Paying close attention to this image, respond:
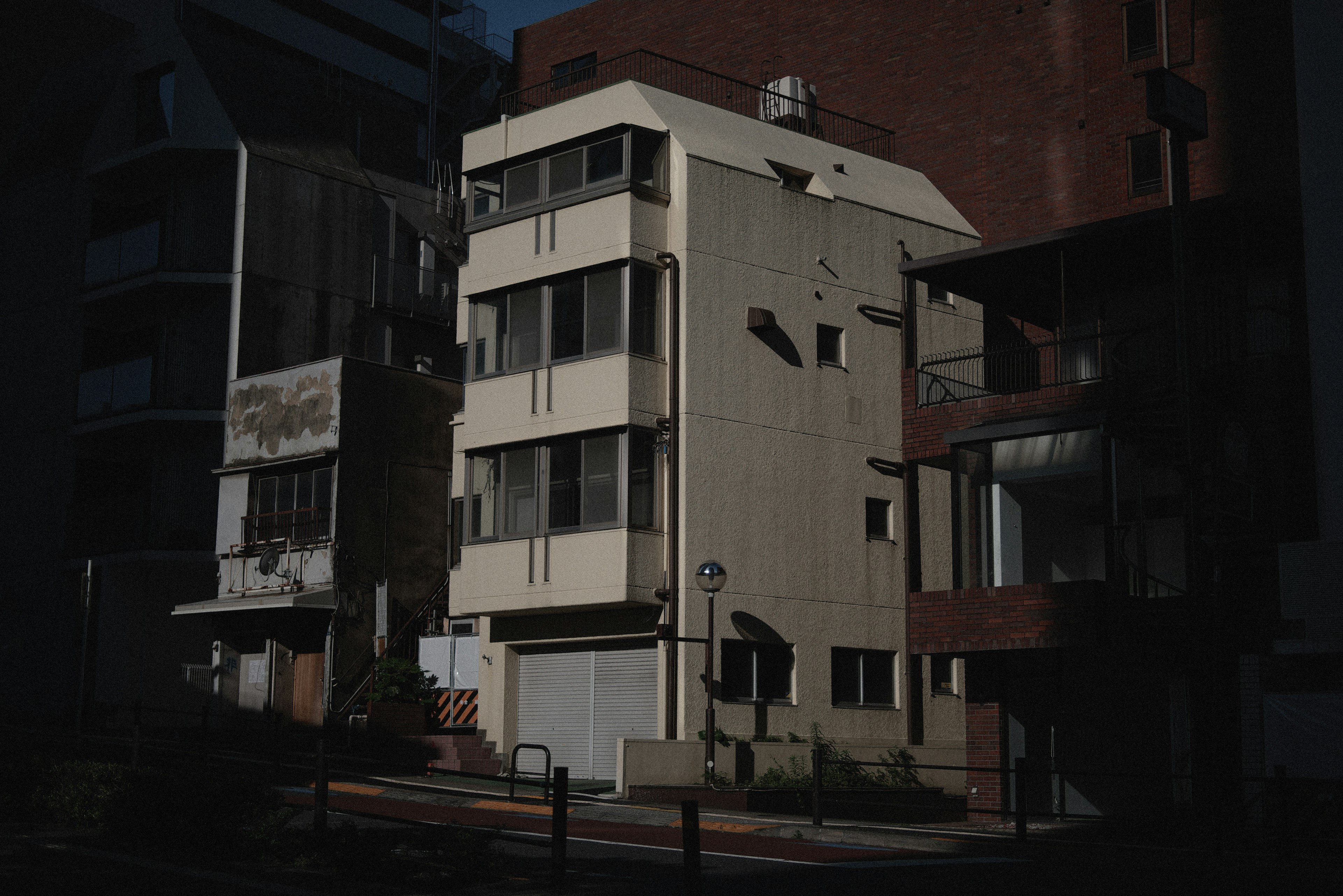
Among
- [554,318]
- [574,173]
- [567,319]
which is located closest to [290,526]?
[554,318]

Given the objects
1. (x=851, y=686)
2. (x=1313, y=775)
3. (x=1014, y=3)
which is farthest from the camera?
(x=1014, y=3)

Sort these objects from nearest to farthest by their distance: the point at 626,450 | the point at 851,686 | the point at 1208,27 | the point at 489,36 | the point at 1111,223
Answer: the point at 1111,223, the point at 626,450, the point at 851,686, the point at 1208,27, the point at 489,36

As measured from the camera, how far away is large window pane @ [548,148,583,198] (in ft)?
95.0

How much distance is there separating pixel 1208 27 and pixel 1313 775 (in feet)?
62.7

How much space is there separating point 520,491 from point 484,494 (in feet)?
3.21

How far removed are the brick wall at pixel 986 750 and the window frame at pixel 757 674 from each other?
13.5 feet

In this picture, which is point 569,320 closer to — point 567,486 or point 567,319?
point 567,319

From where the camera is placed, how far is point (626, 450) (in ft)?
89.6

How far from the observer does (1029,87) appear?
36.4 m

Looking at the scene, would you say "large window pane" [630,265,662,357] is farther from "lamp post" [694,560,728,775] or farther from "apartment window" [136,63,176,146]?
"apartment window" [136,63,176,146]

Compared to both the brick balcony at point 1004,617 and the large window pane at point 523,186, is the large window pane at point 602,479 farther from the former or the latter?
the brick balcony at point 1004,617

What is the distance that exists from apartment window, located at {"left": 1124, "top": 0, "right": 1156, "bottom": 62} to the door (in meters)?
18.0

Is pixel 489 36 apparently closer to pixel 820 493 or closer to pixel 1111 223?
pixel 820 493

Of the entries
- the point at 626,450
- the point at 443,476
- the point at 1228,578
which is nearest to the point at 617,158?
the point at 626,450
